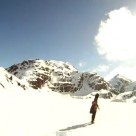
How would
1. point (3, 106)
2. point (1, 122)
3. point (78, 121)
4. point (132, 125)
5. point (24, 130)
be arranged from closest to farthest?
point (24, 130)
point (1, 122)
point (132, 125)
point (78, 121)
point (3, 106)

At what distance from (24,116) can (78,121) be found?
13.3 feet

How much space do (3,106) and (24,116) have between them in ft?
11.9

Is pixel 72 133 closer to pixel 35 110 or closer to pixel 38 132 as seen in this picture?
pixel 38 132

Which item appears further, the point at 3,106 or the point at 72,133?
the point at 3,106

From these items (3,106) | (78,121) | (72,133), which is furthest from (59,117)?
(72,133)

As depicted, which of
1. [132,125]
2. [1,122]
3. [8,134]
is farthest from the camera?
[132,125]

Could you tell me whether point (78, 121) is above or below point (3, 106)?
below

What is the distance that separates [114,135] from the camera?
16094 mm

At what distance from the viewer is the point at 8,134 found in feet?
52.0

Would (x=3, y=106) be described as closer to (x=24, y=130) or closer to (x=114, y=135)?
(x=24, y=130)

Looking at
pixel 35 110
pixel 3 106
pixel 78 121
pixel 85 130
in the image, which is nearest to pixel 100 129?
pixel 85 130

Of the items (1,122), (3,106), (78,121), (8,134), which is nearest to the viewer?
(8,134)

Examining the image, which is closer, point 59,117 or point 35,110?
point 59,117

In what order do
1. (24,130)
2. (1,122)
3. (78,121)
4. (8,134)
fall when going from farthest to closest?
(78,121) → (1,122) → (24,130) → (8,134)
